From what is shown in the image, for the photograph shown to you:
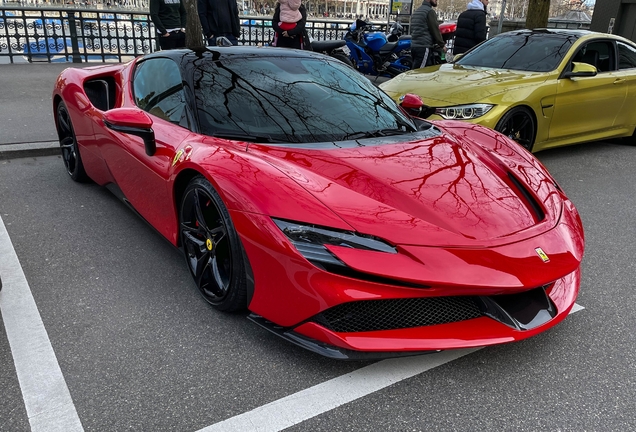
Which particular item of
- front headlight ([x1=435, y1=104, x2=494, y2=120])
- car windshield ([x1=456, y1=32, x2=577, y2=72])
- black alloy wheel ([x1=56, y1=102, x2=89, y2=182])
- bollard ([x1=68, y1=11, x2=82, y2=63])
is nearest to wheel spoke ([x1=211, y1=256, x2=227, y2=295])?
black alloy wheel ([x1=56, y1=102, x2=89, y2=182])

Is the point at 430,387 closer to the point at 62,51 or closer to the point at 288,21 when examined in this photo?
the point at 288,21

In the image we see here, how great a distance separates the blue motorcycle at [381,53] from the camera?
1096 cm

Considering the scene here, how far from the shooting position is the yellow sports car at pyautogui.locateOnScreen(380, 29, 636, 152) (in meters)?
5.18

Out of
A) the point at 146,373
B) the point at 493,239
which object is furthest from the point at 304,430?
the point at 493,239

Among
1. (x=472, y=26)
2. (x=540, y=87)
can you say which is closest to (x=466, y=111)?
(x=540, y=87)

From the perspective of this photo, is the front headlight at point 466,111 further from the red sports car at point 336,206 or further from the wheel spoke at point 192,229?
the wheel spoke at point 192,229

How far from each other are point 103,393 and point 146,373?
184mm

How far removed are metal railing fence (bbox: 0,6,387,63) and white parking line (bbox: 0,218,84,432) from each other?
9954 mm

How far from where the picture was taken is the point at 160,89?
334 cm

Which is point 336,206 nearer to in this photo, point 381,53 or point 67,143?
point 67,143

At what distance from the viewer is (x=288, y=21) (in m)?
8.30

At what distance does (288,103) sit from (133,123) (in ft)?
2.78

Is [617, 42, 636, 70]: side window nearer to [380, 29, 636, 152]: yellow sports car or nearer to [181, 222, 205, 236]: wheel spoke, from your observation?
[380, 29, 636, 152]: yellow sports car

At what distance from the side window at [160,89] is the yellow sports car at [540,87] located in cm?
230
